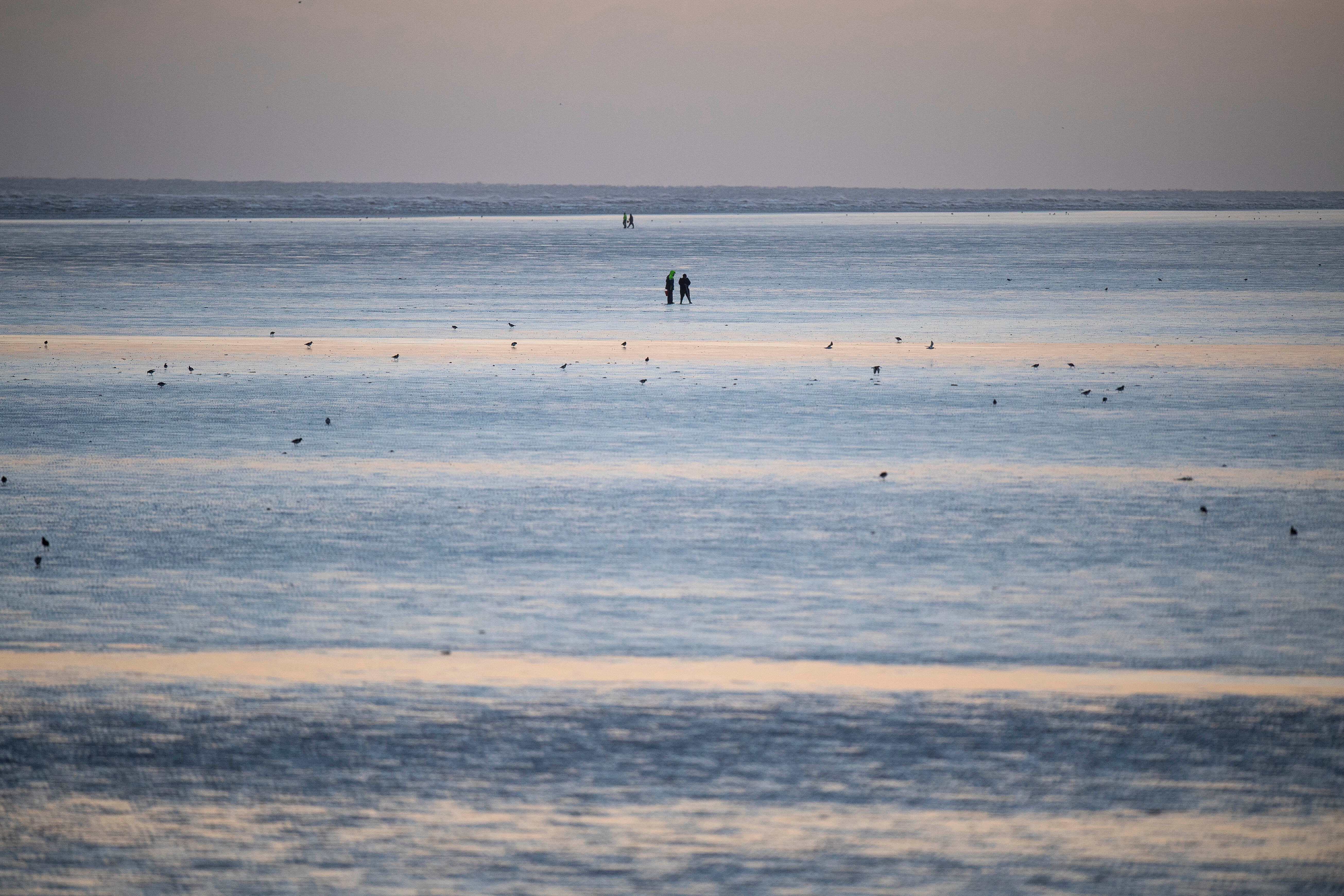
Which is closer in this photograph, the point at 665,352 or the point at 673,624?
the point at 673,624

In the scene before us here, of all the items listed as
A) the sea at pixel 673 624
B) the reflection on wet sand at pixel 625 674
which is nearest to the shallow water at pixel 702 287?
the sea at pixel 673 624

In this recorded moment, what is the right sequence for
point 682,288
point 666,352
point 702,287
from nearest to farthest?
1. point 666,352
2. point 682,288
3. point 702,287

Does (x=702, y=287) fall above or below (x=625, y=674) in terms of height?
above

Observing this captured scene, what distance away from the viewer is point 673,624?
9359 mm

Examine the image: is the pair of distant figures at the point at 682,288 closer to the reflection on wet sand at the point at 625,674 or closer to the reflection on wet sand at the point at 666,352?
the reflection on wet sand at the point at 666,352

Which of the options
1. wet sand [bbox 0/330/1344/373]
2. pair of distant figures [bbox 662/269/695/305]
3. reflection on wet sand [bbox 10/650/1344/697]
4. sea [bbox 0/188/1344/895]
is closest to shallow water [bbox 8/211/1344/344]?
pair of distant figures [bbox 662/269/695/305]

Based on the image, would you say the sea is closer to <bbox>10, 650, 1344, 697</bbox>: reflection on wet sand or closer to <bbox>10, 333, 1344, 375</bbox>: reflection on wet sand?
<bbox>10, 650, 1344, 697</bbox>: reflection on wet sand

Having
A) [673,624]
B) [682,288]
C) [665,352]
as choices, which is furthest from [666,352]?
[673,624]

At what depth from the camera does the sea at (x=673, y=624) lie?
617cm

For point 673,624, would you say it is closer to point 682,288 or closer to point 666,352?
point 666,352

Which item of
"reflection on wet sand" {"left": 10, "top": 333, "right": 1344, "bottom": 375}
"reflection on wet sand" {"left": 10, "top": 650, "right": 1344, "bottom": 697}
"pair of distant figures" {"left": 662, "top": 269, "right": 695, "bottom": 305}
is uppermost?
"pair of distant figures" {"left": 662, "top": 269, "right": 695, "bottom": 305}

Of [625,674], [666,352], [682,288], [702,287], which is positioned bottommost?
[625,674]

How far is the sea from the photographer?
20.2 ft

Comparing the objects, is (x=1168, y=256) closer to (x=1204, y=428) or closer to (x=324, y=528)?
(x=1204, y=428)
